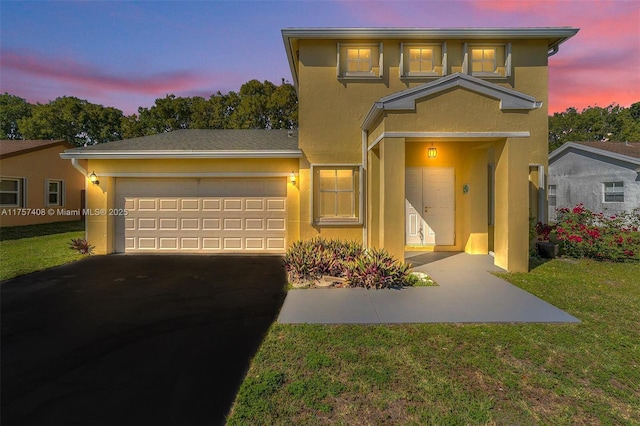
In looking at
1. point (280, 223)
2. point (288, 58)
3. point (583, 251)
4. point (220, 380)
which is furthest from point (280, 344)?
point (583, 251)

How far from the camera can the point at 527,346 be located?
134 inches

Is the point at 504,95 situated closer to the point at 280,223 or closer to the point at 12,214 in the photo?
the point at 280,223

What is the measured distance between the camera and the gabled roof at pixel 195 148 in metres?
8.46

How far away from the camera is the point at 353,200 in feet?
27.7

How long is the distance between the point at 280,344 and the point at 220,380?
2.71ft

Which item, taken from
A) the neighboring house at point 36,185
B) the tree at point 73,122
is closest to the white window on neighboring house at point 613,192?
the neighboring house at point 36,185

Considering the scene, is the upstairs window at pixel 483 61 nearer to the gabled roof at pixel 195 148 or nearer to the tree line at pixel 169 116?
the gabled roof at pixel 195 148

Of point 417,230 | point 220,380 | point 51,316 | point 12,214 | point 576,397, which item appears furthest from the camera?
point 12,214

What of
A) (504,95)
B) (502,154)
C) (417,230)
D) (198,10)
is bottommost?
(417,230)

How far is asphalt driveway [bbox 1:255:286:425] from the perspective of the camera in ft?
8.15

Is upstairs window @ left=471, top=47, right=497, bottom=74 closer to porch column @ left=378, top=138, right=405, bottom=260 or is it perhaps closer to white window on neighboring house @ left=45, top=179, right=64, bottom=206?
porch column @ left=378, top=138, right=405, bottom=260

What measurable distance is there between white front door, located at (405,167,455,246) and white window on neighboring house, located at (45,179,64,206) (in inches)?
726

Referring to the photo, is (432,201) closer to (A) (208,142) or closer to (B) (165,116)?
(A) (208,142)

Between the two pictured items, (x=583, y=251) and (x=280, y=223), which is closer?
(x=583, y=251)
